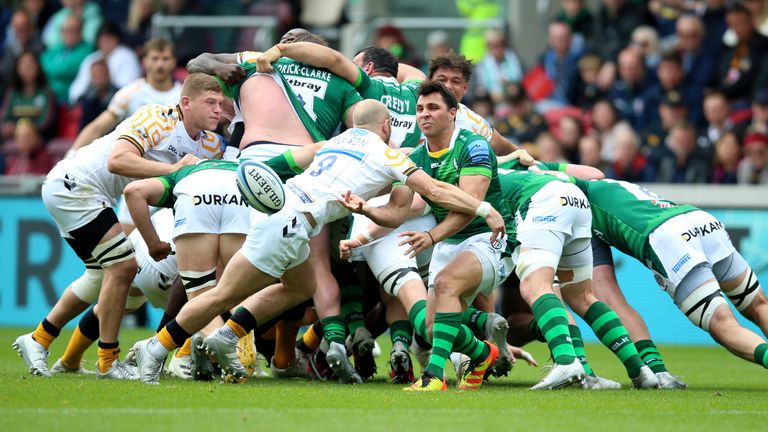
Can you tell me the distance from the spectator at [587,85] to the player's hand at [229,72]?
7953 mm

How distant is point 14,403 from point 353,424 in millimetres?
2248

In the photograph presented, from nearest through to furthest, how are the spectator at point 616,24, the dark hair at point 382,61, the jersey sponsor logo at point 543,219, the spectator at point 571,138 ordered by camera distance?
the jersey sponsor logo at point 543,219 → the dark hair at point 382,61 → the spectator at point 571,138 → the spectator at point 616,24

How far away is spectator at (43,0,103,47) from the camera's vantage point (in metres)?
19.8

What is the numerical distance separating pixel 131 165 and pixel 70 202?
0.77 m

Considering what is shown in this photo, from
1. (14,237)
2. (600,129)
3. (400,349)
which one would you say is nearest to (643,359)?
(400,349)

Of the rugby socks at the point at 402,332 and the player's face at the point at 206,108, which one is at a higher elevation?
the player's face at the point at 206,108

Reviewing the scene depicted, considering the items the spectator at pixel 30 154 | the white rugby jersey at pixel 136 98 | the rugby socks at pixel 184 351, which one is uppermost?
the white rugby jersey at pixel 136 98

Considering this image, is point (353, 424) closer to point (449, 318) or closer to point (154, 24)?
point (449, 318)

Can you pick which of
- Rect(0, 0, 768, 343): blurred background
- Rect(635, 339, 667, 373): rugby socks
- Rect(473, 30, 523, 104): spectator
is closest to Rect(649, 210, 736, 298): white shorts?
Rect(635, 339, 667, 373): rugby socks

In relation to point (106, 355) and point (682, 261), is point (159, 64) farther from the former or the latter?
point (682, 261)

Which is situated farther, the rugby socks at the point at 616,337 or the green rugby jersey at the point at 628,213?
the green rugby jersey at the point at 628,213

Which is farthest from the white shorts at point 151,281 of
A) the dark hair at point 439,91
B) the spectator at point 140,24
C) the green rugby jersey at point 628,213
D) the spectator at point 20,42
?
the spectator at point 20,42

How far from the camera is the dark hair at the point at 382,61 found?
35.7 feet

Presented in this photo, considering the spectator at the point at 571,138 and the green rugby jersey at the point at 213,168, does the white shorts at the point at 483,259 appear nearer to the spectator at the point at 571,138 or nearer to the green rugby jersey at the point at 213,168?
the green rugby jersey at the point at 213,168
